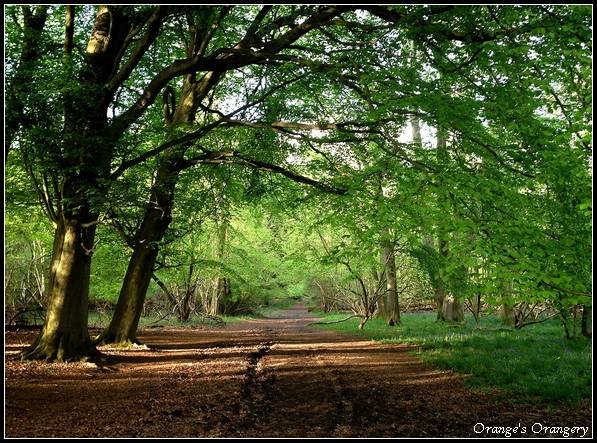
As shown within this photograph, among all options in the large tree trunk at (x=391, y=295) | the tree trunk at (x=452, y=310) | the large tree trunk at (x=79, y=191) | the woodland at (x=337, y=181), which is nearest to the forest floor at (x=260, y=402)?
the woodland at (x=337, y=181)

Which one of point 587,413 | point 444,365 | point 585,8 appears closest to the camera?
point 587,413

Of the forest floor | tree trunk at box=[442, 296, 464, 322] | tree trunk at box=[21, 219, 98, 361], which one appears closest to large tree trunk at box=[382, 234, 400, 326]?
tree trunk at box=[442, 296, 464, 322]

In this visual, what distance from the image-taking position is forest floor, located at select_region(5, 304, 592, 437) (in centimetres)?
542

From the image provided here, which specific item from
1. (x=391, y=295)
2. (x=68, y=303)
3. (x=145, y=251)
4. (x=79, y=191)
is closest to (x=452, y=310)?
(x=391, y=295)

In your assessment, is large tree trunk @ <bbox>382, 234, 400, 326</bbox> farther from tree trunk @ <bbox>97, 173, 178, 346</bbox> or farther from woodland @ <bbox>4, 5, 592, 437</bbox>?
tree trunk @ <bbox>97, 173, 178, 346</bbox>

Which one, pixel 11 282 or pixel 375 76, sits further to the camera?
pixel 11 282

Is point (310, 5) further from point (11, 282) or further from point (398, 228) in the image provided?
point (11, 282)

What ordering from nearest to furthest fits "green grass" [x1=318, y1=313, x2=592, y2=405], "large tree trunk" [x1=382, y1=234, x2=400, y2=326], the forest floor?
the forest floor
"green grass" [x1=318, y1=313, x2=592, y2=405]
"large tree trunk" [x1=382, y1=234, x2=400, y2=326]

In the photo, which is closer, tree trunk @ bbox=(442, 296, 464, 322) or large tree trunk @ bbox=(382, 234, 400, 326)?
large tree trunk @ bbox=(382, 234, 400, 326)

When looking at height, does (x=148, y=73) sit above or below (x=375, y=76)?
above

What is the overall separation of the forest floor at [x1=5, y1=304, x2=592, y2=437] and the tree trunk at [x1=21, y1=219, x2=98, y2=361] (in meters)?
0.49

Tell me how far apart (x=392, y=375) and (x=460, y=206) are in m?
3.72

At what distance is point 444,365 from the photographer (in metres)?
10.0

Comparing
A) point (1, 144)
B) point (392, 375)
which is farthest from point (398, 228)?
point (1, 144)
